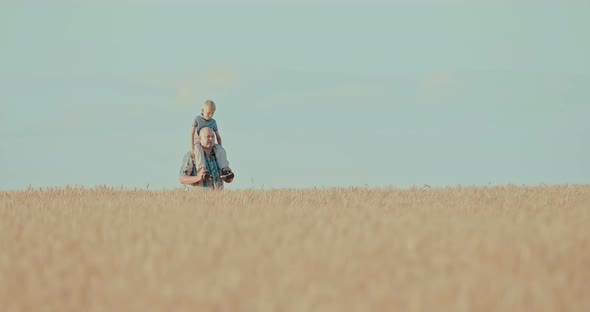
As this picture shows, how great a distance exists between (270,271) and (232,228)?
1354 mm

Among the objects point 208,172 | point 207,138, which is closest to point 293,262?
point 207,138

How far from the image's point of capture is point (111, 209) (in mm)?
7484

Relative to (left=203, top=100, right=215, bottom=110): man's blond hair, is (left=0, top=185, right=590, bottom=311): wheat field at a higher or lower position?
lower

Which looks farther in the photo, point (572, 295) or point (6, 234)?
point (6, 234)

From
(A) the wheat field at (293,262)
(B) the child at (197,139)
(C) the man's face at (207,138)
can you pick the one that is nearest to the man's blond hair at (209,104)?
(B) the child at (197,139)

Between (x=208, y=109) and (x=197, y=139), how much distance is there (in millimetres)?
477

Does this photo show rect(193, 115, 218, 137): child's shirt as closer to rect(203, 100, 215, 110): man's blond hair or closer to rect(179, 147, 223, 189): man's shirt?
rect(203, 100, 215, 110): man's blond hair

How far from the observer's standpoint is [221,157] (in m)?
11.8

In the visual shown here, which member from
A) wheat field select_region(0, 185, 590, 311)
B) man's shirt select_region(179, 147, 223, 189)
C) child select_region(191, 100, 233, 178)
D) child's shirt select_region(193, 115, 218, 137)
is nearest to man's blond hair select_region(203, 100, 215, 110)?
child select_region(191, 100, 233, 178)

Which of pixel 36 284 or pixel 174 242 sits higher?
pixel 174 242

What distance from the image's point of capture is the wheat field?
343cm

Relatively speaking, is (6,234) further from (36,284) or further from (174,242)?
(36,284)

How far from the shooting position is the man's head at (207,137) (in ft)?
37.8

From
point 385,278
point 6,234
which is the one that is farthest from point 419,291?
point 6,234
